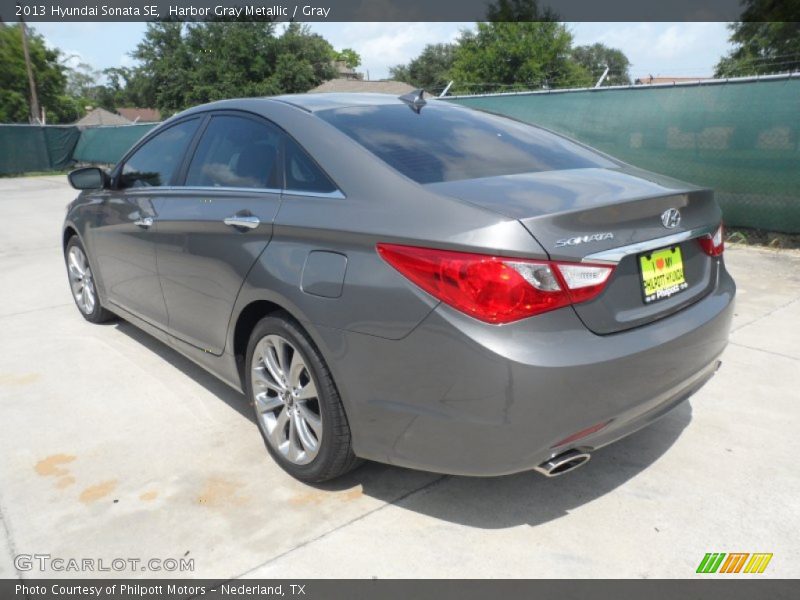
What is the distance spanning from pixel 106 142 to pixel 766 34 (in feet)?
109

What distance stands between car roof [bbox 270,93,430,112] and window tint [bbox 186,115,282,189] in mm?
194

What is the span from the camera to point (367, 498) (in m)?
2.69

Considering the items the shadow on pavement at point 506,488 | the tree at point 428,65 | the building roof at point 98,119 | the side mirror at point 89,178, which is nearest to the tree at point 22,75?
the building roof at point 98,119

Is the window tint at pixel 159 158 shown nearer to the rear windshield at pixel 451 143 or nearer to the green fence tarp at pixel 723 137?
the rear windshield at pixel 451 143

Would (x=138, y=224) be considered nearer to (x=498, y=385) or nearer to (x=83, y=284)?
(x=83, y=284)

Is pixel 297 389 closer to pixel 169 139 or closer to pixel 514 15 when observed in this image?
pixel 169 139

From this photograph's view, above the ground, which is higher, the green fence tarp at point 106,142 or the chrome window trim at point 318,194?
the chrome window trim at point 318,194

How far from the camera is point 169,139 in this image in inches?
153

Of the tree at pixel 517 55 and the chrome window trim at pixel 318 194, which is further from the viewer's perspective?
the tree at pixel 517 55

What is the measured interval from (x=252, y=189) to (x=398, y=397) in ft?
4.22

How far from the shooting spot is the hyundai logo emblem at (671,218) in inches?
94.3

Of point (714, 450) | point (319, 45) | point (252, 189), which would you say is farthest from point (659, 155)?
point (319, 45)

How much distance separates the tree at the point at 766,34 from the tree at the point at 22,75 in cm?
4760

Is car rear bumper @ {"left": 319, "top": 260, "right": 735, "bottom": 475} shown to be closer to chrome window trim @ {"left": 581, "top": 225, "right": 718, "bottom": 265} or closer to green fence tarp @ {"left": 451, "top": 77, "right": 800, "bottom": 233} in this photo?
chrome window trim @ {"left": 581, "top": 225, "right": 718, "bottom": 265}
